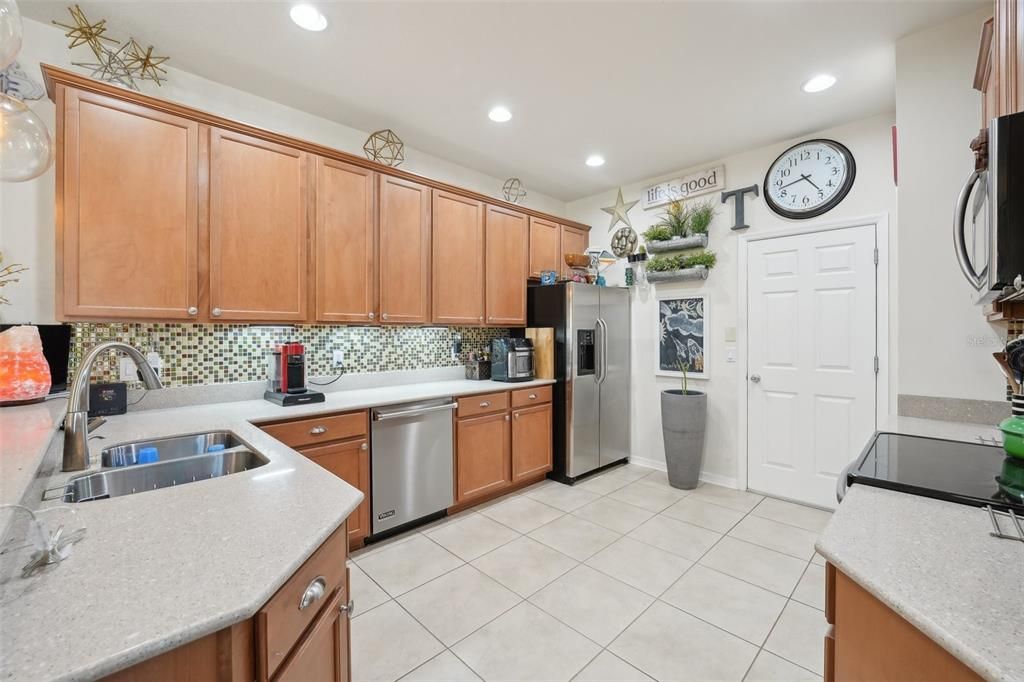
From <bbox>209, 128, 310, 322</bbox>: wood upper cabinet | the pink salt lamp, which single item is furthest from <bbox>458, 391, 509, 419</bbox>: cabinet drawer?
the pink salt lamp

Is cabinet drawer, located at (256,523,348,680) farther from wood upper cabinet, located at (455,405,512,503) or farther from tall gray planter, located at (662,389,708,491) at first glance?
tall gray planter, located at (662,389,708,491)

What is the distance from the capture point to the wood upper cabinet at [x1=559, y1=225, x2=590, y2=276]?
4309 millimetres

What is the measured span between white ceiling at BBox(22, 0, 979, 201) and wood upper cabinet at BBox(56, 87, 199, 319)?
51 cm

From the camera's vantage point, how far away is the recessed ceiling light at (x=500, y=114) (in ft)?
9.25

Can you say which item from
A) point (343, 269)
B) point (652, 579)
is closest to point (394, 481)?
point (343, 269)

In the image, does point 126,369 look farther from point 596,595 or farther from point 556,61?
point 556,61

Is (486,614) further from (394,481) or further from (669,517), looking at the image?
(669,517)

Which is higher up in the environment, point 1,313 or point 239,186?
point 239,186

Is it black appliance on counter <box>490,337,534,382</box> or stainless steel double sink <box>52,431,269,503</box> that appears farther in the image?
black appliance on counter <box>490,337,534,382</box>

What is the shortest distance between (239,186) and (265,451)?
1.64 m

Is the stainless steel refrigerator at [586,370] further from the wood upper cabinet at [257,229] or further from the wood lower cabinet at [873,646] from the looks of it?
the wood lower cabinet at [873,646]

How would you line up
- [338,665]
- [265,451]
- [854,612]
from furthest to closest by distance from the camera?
1. [265,451]
2. [338,665]
3. [854,612]

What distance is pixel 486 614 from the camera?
6.53 ft

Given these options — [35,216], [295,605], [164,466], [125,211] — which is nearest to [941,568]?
[295,605]
